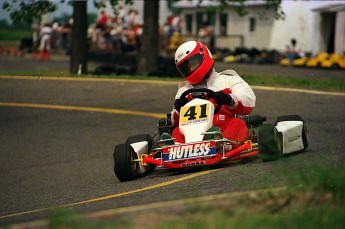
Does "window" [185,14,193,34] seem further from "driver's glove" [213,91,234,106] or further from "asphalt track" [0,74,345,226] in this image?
"driver's glove" [213,91,234,106]

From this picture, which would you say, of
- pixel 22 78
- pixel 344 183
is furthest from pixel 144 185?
pixel 22 78

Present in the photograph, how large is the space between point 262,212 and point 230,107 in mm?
3994

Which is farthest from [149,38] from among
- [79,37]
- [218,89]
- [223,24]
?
[223,24]

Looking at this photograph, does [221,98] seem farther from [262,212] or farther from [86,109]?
[86,109]

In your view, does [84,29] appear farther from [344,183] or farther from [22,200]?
[344,183]

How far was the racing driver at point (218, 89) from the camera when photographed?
34.0 feet

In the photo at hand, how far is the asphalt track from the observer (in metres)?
8.45

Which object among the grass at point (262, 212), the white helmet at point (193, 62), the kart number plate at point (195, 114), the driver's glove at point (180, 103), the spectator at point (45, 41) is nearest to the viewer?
the grass at point (262, 212)

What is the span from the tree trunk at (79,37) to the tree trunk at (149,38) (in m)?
1.43

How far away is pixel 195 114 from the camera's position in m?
10.3

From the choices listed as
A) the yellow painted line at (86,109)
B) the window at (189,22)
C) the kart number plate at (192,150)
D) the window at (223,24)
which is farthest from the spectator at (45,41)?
the kart number plate at (192,150)

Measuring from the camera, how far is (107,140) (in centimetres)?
1444

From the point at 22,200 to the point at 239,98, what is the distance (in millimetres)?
2336

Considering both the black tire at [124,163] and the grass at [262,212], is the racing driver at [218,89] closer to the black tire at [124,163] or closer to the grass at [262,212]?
the black tire at [124,163]
